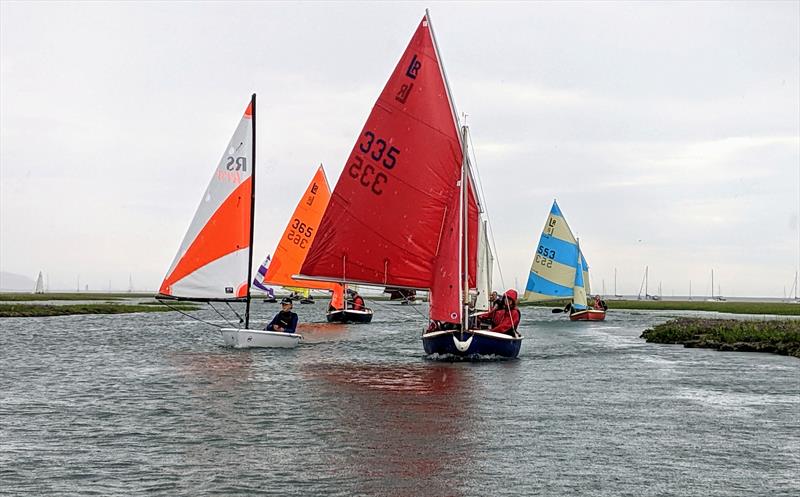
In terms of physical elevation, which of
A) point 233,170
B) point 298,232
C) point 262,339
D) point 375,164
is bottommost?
point 262,339

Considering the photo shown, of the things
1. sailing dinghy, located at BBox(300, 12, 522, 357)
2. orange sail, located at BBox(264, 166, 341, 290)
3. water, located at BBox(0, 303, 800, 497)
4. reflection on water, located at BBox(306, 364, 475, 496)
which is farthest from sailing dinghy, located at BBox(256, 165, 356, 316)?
reflection on water, located at BBox(306, 364, 475, 496)

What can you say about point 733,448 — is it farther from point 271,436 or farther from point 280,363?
point 280,363

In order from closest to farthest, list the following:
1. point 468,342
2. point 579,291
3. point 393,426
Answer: point 393,426
point 468,342
point 579,291

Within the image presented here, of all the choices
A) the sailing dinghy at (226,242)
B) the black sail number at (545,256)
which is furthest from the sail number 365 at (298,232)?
the black sail number at (545,256)

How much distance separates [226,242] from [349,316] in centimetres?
3546

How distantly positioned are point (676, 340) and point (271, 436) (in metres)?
40.6

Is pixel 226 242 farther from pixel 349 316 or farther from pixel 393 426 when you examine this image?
pixel 349 316

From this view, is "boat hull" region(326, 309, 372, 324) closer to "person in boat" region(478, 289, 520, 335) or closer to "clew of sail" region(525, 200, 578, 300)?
"clew of sail" region(525, 200, 578, 300)

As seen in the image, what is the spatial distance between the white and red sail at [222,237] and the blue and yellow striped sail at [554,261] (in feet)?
158

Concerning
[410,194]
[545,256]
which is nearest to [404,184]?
[410,194]

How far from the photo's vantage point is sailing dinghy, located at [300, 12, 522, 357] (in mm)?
37250

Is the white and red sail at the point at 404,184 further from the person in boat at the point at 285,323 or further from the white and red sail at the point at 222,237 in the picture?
the person in boat at the point at 285,323

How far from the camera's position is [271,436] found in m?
20.1

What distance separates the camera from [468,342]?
36.9 m
